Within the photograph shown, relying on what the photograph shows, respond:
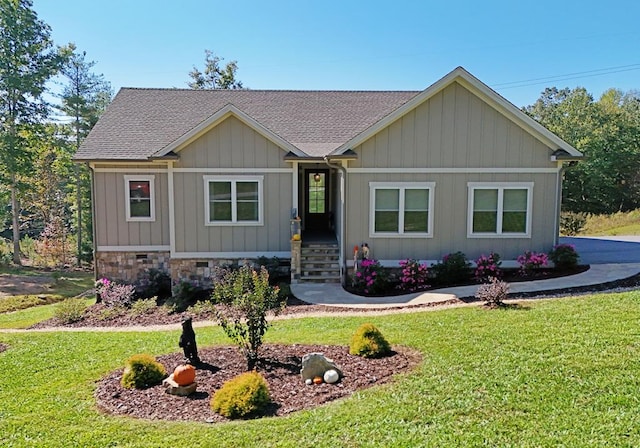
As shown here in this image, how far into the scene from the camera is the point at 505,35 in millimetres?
26984

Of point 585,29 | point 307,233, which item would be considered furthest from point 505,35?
point 307,233

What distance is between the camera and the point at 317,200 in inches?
680

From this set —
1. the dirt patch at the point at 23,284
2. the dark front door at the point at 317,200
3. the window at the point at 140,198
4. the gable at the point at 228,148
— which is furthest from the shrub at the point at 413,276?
the dirt patch at the point at 23,284

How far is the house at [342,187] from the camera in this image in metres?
12.4

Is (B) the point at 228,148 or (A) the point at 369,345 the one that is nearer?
(A) the point at 369,345

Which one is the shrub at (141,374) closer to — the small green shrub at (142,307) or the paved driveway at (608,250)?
the small green shrub at (142,307)

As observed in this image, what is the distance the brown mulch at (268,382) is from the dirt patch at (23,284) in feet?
50.4

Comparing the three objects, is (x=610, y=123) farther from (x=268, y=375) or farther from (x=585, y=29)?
(x=268, y=375)

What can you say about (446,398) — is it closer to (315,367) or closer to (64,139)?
(315,367)

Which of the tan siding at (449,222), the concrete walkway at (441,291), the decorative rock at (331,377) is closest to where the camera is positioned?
the decorative rock at (331,377)

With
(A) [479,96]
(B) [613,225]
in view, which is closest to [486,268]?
(A) [479,96]

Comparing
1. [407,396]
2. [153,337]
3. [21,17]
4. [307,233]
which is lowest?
[153,337]

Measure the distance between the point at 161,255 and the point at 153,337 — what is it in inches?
222

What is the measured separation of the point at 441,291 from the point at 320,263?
3.55 metres
